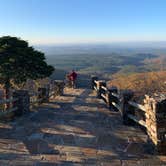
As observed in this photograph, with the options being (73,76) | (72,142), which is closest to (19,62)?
(73,76)

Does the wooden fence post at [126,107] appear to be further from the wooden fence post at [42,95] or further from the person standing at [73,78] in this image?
the person standing at [73,78]

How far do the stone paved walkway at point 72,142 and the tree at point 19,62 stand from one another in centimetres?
729

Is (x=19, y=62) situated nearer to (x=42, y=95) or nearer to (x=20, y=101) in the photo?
(x=42, y=95)

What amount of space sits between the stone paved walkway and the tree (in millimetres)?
7291

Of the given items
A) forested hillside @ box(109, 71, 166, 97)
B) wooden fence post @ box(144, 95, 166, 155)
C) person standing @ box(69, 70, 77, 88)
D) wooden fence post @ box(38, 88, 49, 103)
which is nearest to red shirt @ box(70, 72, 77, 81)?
person standing @ box(69, 70, 77, 88)

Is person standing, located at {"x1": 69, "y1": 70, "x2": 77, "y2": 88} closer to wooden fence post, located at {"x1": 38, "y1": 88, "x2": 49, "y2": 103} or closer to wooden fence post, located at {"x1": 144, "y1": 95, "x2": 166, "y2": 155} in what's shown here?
wooden fence post, located at {"x1": 38, "y1": 88, "x2": 49, "y2": 103}

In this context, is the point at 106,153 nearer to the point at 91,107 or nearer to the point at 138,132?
the point at 138,132

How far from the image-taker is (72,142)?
7.98 metres

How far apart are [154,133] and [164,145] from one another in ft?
1.39

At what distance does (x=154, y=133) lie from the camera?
7340mm

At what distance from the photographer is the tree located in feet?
59.8

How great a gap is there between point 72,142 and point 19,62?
1149cm

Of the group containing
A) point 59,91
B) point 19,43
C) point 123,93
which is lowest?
point 59,91

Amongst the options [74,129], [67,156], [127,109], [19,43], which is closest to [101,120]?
[127,109]
